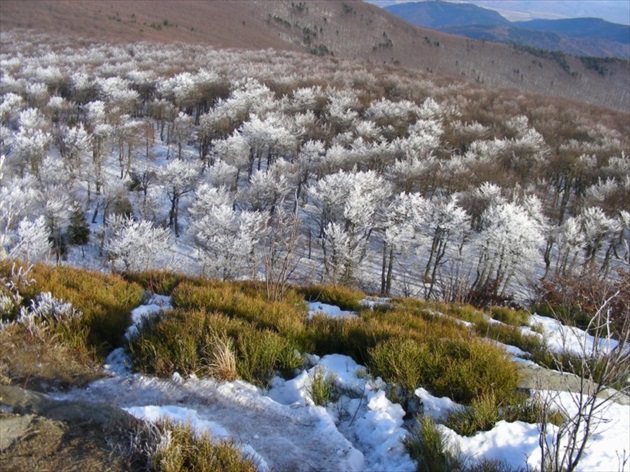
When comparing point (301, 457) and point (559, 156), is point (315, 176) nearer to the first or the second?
point (559, 156)

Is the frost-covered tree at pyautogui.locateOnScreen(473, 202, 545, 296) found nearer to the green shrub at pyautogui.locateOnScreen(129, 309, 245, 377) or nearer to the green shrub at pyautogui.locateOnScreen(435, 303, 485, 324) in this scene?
the green shrub at pyautogui.locateOnScreen(435, 303, 485, 324)

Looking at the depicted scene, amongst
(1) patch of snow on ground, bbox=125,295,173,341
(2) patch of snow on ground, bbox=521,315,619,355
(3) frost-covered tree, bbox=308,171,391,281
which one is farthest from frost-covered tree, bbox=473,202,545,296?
(1) patch of snow on ground, bbox=125,295,173,341

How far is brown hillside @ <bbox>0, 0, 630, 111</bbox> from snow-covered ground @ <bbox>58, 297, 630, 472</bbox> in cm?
8473

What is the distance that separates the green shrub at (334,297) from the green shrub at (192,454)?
13.7ft

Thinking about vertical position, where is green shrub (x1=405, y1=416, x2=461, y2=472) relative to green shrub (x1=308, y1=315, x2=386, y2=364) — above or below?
above

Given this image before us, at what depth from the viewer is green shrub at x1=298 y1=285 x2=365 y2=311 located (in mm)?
7094

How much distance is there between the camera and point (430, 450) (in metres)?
3.34

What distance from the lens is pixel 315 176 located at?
4112cm

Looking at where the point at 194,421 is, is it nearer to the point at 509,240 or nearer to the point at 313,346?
the point at 313,346

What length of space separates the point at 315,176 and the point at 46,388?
37.9m

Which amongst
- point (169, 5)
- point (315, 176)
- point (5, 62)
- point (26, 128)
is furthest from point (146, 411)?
point (169, 5)

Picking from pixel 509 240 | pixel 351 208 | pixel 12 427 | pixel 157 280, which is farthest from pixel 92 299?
pixel 509 240

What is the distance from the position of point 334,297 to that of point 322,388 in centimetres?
324

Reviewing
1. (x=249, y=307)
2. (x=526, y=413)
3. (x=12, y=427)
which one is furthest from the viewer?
(x=249, y=307)
